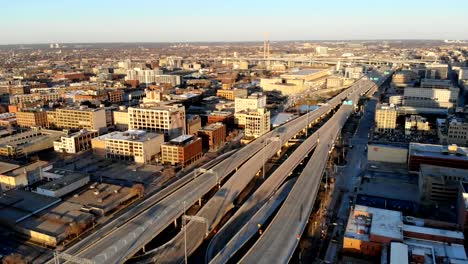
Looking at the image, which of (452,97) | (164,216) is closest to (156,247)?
(164,216)

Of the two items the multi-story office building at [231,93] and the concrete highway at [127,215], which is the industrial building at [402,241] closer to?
the concrete highway at [127,215]

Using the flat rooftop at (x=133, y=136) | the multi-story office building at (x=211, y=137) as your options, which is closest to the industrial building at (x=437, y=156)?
the multi-story office building at (x=211, y=137)

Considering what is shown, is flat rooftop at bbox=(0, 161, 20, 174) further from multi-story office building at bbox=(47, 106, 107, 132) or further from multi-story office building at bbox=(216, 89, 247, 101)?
multi-story office building at bbox=(216, 89, 247, 101)

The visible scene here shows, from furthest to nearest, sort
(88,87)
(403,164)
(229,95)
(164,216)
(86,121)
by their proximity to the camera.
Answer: (88,87) < (229,95) < (86,121) < (403,164) < (164,216)

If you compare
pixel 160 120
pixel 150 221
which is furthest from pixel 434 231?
pixel 160 120

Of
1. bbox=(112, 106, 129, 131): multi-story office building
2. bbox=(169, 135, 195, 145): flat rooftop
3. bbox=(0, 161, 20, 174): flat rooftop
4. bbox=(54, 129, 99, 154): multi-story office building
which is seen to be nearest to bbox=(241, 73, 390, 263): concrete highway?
bbox=(169, 135, 195, 145): flat rooftop

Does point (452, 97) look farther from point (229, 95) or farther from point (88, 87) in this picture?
point (88, 87)
